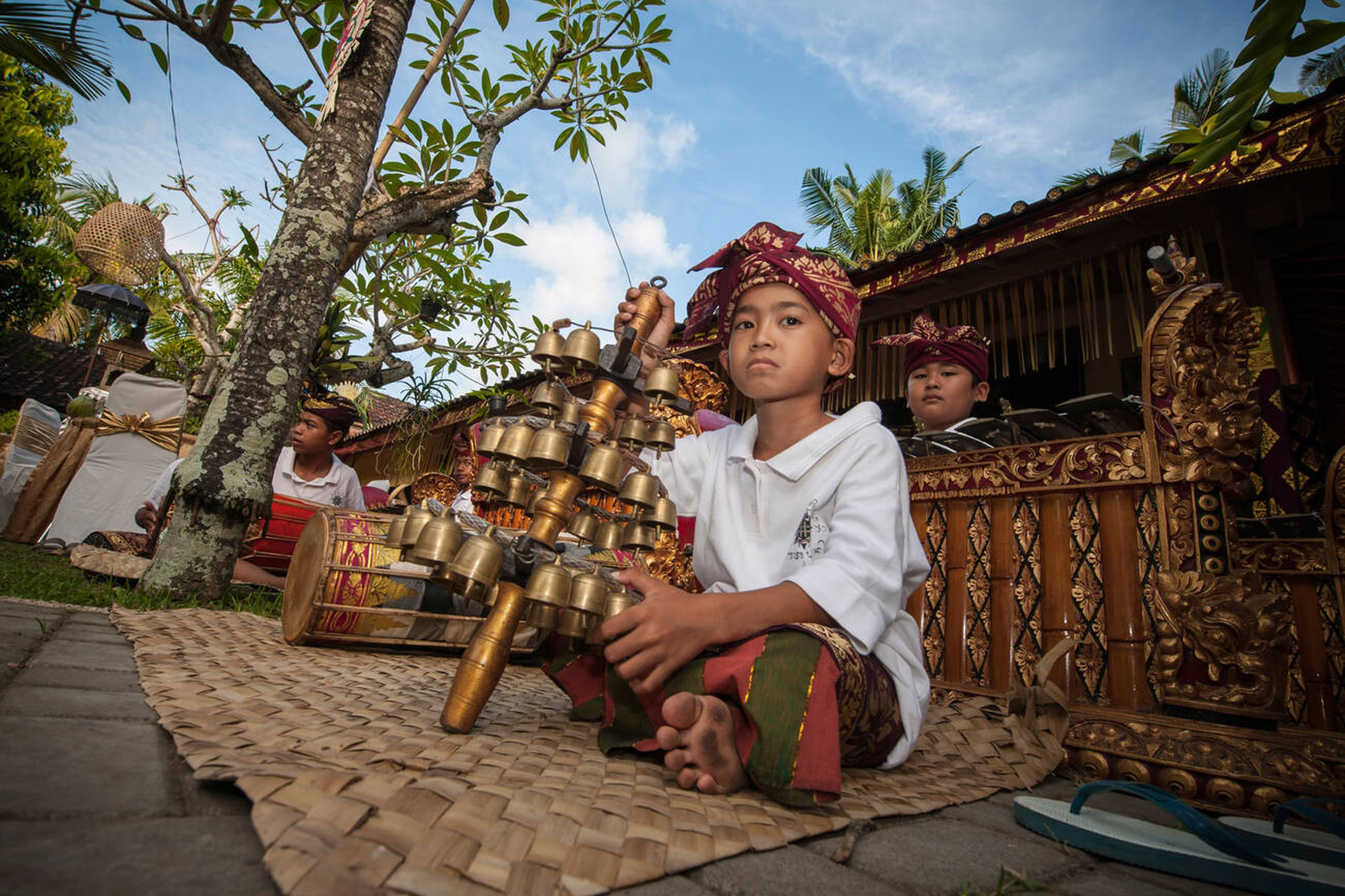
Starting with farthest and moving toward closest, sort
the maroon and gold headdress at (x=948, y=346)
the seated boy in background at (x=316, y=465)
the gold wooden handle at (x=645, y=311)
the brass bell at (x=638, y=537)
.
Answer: the seated boy in background at (x=316, y=465), the maroon and gold headdress at (x=948, y=346), the gold wooden handle at (x=645, y=311), the brass bell at (x=638, y=537)

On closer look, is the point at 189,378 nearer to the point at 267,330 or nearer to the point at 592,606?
the point at 267,330

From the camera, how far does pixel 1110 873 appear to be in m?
1.08

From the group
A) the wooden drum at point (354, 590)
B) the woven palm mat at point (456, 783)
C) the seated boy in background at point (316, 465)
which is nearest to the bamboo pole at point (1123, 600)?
the woven palm mat at point (456, 783)

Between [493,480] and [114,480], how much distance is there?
7825 millimetres

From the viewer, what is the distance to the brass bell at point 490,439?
141 cm

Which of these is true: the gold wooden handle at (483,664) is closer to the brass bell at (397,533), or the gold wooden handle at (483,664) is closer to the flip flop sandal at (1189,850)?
the brass bell at (397,533)

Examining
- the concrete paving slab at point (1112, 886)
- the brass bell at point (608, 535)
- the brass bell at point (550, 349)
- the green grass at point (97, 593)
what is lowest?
the concrete paving slab at point (1112, 886)

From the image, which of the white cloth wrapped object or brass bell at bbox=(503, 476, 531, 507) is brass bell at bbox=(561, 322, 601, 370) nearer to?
brass bell at bbox=(503, 476, 531, 507)

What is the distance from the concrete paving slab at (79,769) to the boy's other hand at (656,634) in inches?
28.2

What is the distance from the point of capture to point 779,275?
1829 mm

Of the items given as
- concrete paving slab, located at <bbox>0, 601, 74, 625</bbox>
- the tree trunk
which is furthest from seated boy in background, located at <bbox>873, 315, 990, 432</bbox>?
concrete paving slab, located at <bbox>0, 601, 74, 625</bbox>

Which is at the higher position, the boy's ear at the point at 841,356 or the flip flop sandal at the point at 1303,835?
the boy's ear at the point at 841,356

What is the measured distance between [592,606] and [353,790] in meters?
0.52

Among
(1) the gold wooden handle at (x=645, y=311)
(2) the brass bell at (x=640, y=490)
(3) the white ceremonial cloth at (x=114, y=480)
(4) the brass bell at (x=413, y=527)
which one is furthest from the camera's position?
(3) the white ceremonial cloth at (x=114, y=480)
